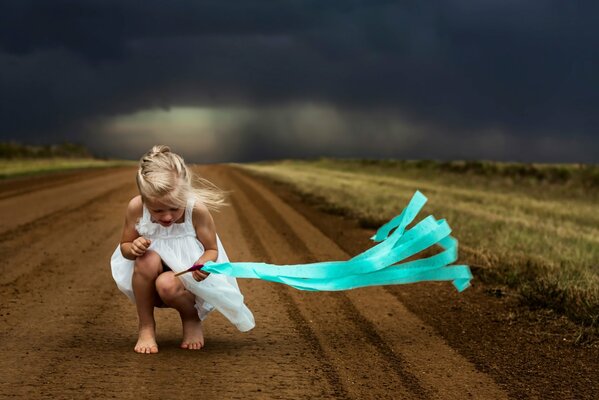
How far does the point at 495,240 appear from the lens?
29.5 feet

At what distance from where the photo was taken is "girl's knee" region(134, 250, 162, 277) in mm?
4238

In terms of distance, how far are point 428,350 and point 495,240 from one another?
4.80 m

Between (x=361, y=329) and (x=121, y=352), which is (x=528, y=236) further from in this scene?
(x=121, y=352)

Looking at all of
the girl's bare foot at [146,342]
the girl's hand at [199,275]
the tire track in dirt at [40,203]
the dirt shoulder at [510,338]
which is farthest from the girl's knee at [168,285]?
the tire track in dirt at [40,203]

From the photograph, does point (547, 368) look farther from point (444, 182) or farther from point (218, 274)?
point (444, 182)

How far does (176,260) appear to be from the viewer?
167 inches

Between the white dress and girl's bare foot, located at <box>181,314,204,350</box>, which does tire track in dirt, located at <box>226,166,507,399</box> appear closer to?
the white dress

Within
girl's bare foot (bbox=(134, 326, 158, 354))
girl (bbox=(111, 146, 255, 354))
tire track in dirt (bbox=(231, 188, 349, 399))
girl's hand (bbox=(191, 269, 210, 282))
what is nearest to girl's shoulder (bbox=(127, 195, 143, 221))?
girl (bbox=(111, 146, 255, 354))

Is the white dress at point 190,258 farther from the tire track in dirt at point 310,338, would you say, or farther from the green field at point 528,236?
the green field at point 528,236

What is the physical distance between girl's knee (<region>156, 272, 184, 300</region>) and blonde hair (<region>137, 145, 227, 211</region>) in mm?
466

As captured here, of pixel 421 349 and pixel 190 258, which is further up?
pixel 190 258

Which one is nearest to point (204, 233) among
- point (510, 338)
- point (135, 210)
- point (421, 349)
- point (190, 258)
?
point (190, 258)

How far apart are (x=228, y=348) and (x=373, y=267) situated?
1161 millimetres

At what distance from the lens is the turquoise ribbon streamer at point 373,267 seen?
394cm
